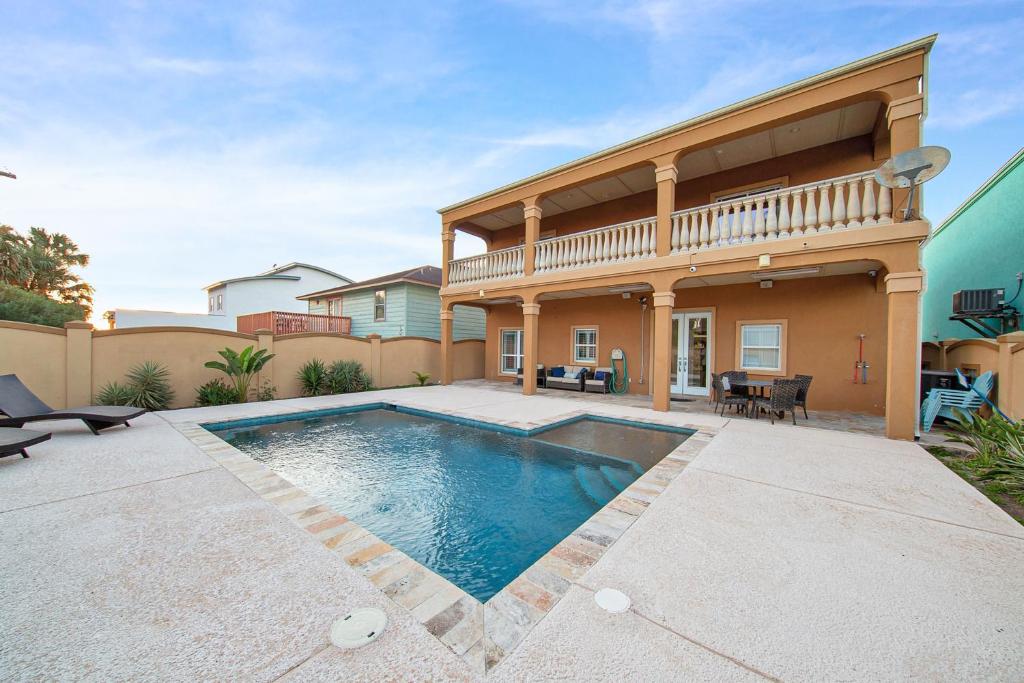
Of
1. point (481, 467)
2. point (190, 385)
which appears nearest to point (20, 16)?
point (190, 385)

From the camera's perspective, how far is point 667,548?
110 inches

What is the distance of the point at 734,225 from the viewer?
306 inches

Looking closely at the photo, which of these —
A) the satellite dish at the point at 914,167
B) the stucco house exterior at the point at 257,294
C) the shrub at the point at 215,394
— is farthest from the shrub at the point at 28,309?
the satellite dish at the point at 914,167

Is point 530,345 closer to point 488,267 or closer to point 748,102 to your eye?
point 488,267

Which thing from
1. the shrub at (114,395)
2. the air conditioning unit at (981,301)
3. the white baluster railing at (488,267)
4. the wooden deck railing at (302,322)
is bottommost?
the shrub at (114,395)

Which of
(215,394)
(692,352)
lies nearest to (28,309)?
Result: (215,394)

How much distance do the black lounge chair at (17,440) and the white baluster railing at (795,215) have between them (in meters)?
10.8

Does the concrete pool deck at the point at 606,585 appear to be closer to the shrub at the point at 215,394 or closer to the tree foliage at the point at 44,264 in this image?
the shrub at the point at 215,394

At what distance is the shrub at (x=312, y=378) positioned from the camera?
1080cm

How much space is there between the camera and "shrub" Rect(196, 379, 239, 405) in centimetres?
898

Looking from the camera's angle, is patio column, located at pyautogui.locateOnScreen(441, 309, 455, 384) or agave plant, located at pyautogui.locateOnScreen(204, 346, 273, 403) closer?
agave plant, located at pyautogui.locateOnScreen(204, 346, 273, 403)

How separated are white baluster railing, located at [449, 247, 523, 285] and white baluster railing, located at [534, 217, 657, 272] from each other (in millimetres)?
816

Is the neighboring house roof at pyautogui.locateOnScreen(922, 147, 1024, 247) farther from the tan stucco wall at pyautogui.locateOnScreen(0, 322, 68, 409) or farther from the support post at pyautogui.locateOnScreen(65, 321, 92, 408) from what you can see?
the tan stucco wall at pyautogui.locateOnScreen(0, 322, 68, 409)

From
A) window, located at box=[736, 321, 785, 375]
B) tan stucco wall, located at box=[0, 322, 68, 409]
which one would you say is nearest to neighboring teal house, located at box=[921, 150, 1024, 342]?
window, located at box=[736, 321, 785, 375]
